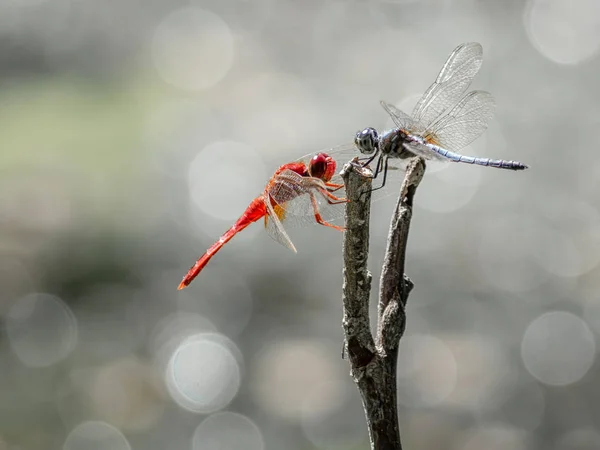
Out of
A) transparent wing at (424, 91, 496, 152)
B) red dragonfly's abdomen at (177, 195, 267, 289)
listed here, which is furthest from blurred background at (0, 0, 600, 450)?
transparent wing at (424, 91, 496, 152)

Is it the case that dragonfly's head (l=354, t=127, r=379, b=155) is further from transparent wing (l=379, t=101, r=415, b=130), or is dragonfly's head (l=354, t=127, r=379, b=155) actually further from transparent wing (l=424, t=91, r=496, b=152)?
transparent wing (l=424, t=91, r=496, b=152)

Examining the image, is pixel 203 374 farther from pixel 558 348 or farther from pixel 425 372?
pixel 558 348

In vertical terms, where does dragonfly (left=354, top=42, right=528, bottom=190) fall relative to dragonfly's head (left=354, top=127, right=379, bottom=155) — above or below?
above

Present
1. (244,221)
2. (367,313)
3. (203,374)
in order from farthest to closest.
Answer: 1. (203,374)
2. (244,221)
3. (367,313)

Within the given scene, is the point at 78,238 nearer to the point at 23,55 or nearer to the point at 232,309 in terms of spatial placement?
the point at 232,309

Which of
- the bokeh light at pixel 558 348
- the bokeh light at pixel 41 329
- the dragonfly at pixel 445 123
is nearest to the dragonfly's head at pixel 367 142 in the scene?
the dragonfly at pixel 445 123

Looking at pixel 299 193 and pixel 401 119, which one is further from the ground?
pixel 401 119

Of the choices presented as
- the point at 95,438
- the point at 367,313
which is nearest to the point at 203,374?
the point at 95,438
